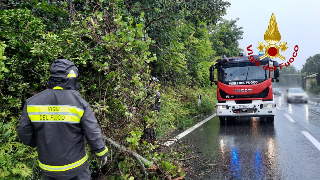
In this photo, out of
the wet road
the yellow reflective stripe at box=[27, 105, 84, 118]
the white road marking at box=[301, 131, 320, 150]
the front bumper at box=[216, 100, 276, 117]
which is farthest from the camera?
the front bumper at box=[216, 100, 276, 117]

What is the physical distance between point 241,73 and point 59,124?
865 cm

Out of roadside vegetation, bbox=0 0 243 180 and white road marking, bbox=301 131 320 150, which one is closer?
roadside vegetation, bbox=0 0 243 180

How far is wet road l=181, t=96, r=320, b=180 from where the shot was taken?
451 cm

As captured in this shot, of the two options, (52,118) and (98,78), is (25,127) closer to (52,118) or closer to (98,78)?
(52,118)

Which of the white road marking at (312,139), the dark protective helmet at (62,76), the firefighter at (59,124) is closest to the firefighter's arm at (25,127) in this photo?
the firefighter at (59,124)

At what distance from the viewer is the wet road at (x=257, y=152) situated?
177 inches

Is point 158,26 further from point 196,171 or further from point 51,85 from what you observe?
point 51,85

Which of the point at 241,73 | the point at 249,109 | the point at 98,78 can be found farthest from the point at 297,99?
the point at 98,78

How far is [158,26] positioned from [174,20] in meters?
0.84

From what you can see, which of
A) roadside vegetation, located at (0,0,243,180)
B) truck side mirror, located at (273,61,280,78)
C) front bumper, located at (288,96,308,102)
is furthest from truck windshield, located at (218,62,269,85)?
front bumper, located at (288,96,308,102)

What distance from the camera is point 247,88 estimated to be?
960cm

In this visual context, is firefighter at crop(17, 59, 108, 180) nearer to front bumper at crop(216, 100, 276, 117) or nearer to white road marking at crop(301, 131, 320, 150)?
white road marking at crop(301, 131, 320, 150)

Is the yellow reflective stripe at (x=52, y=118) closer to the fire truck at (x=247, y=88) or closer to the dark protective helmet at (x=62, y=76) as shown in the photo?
the dark protective helmet at (x=62, y=76)

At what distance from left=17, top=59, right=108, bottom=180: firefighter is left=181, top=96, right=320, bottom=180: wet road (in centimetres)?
249
